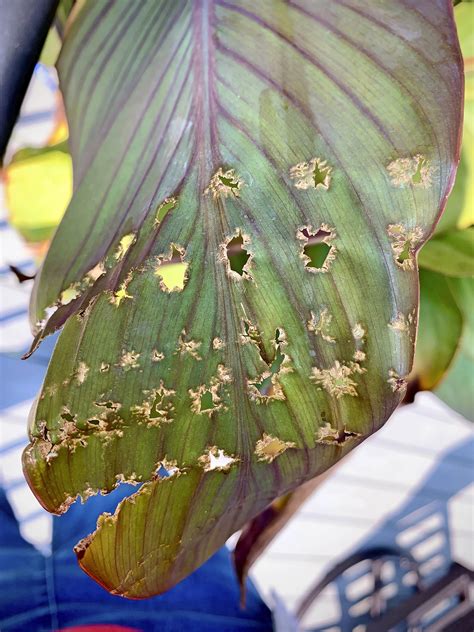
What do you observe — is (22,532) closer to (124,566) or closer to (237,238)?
(124,566)

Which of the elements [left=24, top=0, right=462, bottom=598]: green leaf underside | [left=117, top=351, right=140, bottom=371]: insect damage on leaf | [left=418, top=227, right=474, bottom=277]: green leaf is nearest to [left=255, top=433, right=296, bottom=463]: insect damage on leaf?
[left=24, top=0, right=462, bottom=598]: green leaf underside

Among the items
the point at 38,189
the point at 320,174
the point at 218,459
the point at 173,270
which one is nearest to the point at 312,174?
the point at 320,174

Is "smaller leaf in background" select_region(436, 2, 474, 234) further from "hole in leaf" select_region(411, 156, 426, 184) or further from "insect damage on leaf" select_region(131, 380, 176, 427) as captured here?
"insect damage on leaf" select_region(131, 380, 176, 427)

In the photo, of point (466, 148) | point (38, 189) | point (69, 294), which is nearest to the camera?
point (69, 294)

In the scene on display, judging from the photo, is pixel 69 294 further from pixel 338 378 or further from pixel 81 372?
pixel 338 378

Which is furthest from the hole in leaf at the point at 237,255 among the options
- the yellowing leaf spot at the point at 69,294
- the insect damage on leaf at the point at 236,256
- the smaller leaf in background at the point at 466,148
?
the smaller leaf in background at the point at 466,148

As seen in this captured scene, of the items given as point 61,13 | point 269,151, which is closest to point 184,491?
point 269,151

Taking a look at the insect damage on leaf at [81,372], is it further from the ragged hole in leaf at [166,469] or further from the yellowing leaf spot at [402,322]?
the yellowing leaf spot at [402,322]
